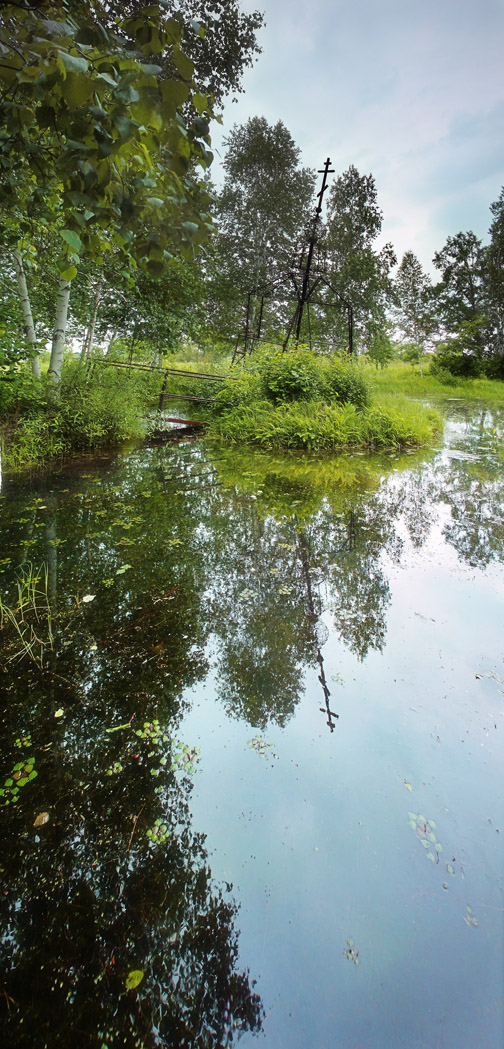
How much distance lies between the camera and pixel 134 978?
94 centimetres

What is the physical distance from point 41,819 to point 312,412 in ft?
25.0

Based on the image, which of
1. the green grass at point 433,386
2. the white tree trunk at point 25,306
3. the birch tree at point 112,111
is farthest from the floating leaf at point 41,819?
the green grass at point 433,386

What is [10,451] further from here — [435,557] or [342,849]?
[342,849]

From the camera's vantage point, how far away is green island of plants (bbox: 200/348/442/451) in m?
7.78

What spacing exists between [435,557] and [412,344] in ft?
94.7

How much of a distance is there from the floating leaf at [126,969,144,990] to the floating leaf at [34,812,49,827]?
516 mm

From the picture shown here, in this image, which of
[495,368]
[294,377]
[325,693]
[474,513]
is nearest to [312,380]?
[294,377]

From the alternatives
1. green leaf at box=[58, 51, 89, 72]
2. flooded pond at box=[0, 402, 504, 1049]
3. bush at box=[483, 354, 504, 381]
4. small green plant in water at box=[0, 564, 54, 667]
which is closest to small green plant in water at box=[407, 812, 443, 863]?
flooded pond at box=[0, 402, 504, 1049]

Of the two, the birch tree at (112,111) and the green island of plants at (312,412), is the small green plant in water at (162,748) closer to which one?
the birch tree at (112,111)

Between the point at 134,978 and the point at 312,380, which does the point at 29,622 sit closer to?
the point at 134,978

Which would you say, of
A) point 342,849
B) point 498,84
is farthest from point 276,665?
point 498,84

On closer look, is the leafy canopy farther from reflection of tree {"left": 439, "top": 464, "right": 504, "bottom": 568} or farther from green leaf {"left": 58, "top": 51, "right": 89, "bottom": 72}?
reflection of tree {"left": 439, "top": 464, "right": 504, "bottom": 568}

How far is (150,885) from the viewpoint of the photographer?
1143mm

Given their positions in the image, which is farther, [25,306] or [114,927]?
[25,306]
